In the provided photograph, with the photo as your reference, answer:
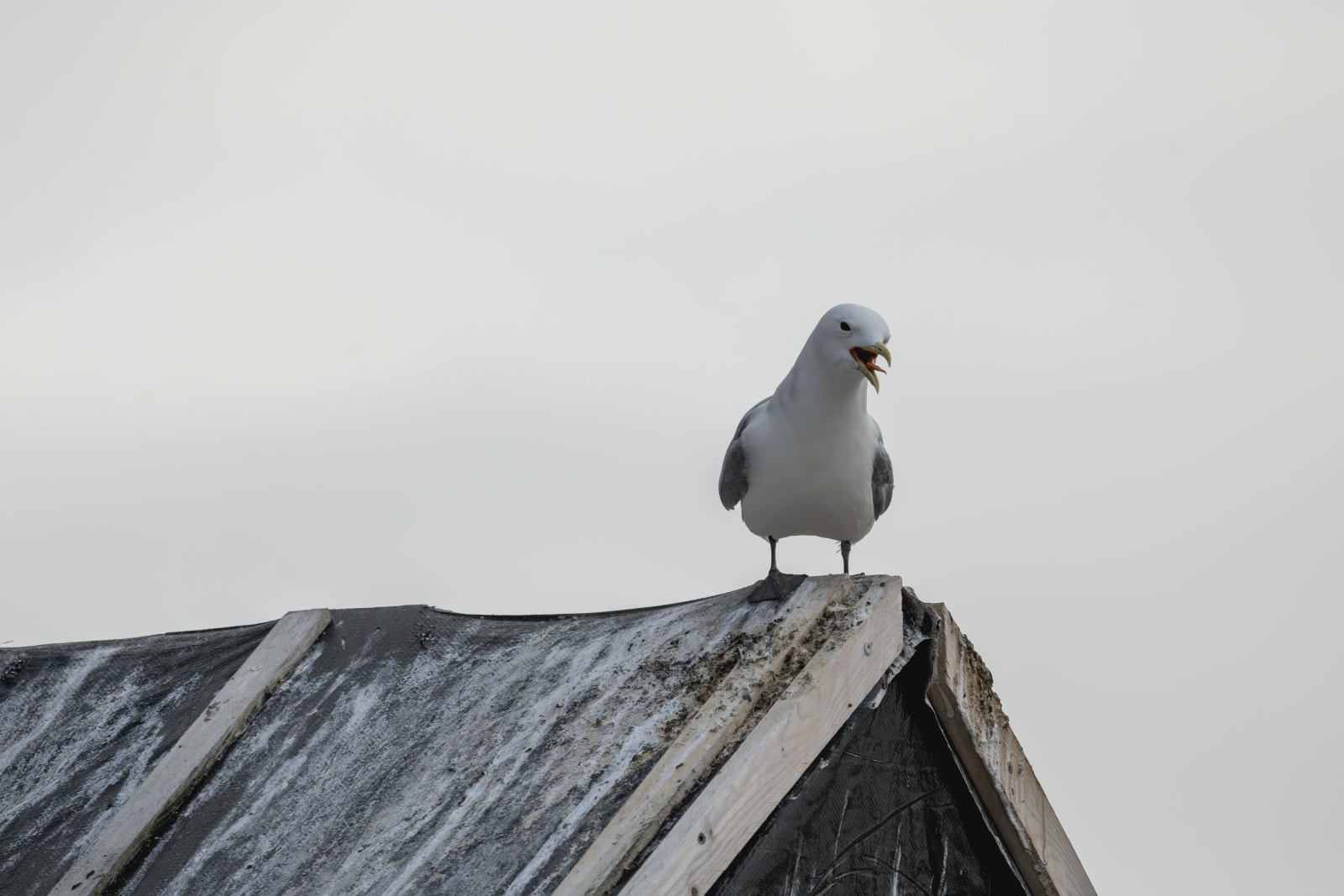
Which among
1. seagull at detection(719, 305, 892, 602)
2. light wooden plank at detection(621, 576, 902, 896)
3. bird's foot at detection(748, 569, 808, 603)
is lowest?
light wooden plank at detection(621, 576, 902, 896)

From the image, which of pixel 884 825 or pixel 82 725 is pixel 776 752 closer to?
pixel 884 825

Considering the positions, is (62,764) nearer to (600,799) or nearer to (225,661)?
(225,661)

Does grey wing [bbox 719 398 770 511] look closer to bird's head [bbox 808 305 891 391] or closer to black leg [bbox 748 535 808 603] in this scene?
bird's head [bbox 808 305 891 391]

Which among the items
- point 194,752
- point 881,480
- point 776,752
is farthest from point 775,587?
point 194,752

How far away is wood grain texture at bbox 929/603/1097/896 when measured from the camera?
15.2ft

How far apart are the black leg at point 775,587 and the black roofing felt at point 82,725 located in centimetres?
214

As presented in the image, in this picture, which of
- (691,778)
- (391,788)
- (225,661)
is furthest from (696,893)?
(225,661)

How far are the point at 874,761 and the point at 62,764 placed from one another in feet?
9.91

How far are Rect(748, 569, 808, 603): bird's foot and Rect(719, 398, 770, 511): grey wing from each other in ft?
3.58

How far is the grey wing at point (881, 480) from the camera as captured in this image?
19.0 ft

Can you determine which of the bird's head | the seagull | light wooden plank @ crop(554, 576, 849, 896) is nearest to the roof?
light wooden plank @ crop(554, 576, 849, 896)

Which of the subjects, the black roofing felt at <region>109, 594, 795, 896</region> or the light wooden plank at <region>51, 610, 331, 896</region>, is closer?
the black roofing felt at <region>109, 594, 795, 896</region>

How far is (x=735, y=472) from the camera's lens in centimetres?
580

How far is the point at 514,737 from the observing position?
453 centimetres
